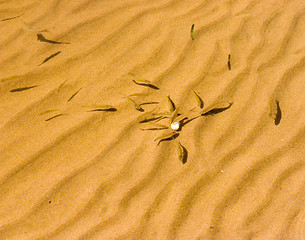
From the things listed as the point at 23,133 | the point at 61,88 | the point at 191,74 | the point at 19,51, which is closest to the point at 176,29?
the point at 191,74

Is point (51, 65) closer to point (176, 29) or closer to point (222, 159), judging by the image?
point (176, 29)

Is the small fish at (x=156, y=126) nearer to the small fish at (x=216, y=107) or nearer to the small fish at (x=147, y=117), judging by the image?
the small fish at (x=147, y=117)

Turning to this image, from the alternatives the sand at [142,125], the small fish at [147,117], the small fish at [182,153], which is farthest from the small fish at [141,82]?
the small fish at [182,153]

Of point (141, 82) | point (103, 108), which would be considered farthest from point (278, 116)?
point (103, 108)

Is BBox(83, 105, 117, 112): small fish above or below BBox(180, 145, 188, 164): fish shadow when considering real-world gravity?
above

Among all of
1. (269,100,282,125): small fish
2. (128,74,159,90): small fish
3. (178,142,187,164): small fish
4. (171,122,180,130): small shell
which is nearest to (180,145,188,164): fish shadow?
(178,142,187,164): small fish

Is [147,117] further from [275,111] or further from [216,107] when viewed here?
[275,111]

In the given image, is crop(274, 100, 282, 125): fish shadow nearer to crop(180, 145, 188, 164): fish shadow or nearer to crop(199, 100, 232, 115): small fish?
crop(199, 100, 232, 115): small fish
